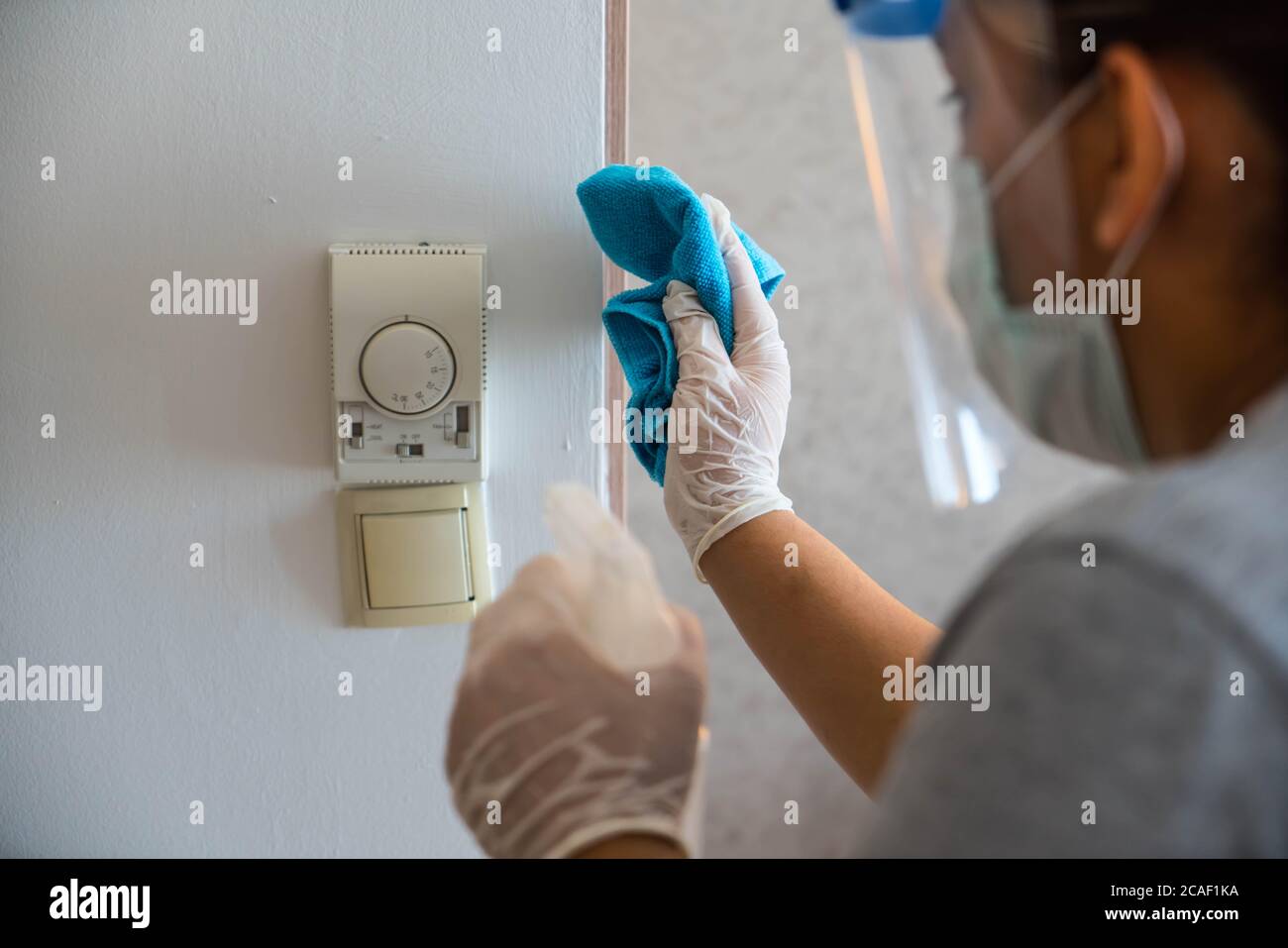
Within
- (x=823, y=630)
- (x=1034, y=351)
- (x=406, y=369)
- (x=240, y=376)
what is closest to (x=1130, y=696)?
(x=1034, y=351)

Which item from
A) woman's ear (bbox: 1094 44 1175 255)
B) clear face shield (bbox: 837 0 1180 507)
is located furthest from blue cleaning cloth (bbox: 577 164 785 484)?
woman's ear (bbox: 1094 44 1175 255)

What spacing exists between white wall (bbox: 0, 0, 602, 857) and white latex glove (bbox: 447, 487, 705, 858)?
0.30 m

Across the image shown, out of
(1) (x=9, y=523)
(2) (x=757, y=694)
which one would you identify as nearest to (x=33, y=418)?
(1) (x=9, y=523)

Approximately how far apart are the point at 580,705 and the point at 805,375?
1.03 metres

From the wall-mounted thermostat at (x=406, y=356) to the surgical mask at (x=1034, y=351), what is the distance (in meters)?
0.40

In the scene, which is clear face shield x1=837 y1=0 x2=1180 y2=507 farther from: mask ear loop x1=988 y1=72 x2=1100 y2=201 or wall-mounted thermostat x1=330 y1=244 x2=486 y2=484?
wall-mounted thermostat x1=330 y1=244 x2=486 y2=484

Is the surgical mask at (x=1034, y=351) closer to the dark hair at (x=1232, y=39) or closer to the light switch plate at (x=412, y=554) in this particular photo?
the dark hair at (x=1232, y=39)

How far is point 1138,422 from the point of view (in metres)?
0.46

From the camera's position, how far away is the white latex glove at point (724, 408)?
2.74 feet

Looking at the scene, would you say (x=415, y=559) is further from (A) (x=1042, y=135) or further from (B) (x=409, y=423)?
(A) (x=1042, y=135)

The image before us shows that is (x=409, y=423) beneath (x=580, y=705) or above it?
above

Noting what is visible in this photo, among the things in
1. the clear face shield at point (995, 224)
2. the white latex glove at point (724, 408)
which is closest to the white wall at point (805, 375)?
the white latex glove at point (724, 408)

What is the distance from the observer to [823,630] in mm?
801
